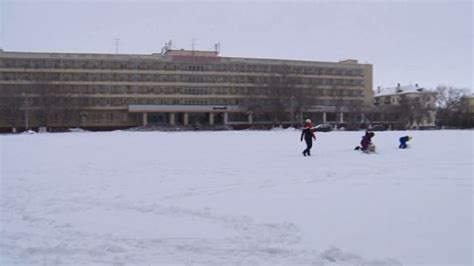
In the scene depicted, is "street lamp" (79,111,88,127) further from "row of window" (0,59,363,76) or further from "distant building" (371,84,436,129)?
"distant building" (371,84,436,129)

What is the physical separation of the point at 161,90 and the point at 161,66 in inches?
216

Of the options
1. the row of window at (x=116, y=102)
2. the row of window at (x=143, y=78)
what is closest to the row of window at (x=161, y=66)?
the row of window at (x=143, y=78)

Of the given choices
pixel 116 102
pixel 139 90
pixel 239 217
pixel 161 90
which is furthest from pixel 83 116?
pixel 239 217

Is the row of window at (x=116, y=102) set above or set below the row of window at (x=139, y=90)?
below

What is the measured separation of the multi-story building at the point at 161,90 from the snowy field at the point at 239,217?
256 feet

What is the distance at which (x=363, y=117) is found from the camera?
4097 inches

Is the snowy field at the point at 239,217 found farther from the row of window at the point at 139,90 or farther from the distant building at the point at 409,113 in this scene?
the distant building at the point at 409,113

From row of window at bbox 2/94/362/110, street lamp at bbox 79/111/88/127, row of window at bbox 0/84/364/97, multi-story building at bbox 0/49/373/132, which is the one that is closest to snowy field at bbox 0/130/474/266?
row of window at bbox 2/94/362/110

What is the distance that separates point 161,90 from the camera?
9975 centimetres

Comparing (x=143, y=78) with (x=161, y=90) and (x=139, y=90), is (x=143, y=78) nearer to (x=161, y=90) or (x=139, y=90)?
(x=139, y=90)

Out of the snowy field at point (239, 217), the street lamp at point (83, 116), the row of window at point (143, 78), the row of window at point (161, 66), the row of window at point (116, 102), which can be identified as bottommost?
the snowy field at point (239, 217)

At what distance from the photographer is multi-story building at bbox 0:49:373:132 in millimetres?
88250

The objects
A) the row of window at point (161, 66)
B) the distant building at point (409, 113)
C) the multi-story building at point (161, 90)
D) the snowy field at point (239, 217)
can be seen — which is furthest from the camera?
the distant building at point (409, 113)

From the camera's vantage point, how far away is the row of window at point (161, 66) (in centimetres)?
9226
